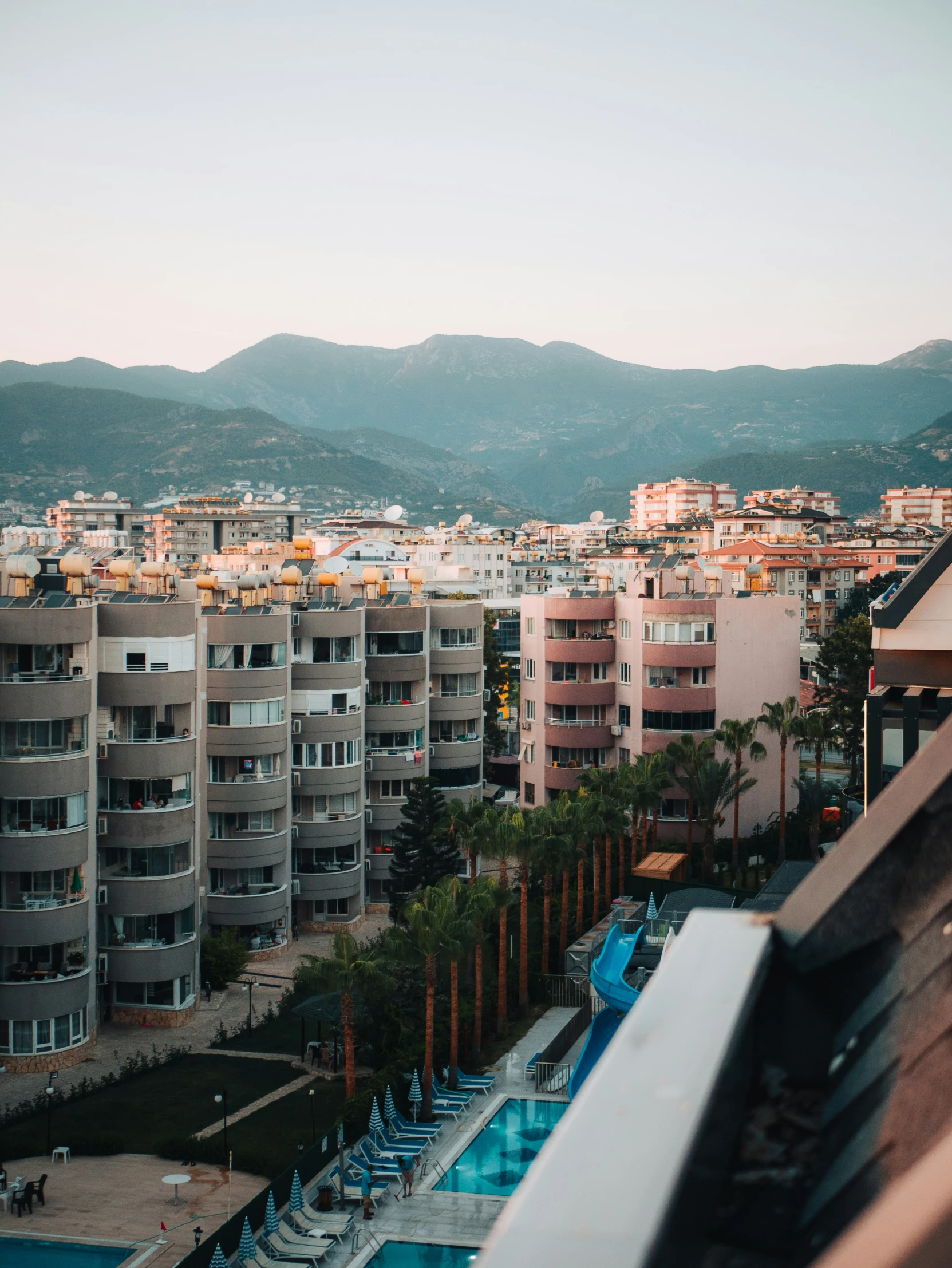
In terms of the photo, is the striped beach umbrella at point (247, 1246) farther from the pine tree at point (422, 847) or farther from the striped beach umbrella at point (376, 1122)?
the pine tree at point (422, 847)

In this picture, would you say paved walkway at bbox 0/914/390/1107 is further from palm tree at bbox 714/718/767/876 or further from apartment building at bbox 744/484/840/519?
apartment building at bbox 744/484/840/519

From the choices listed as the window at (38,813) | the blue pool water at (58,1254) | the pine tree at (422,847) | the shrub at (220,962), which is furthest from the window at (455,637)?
the blue pool water at (58,1254)

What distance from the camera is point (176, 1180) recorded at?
81.4 feet

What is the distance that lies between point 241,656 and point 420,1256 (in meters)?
22.0

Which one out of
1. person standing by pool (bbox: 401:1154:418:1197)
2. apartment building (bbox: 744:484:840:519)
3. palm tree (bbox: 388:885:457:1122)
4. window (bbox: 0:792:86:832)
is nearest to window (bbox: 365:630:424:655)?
window (bbox: 0:792:86:832)

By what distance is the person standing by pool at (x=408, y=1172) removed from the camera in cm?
2469

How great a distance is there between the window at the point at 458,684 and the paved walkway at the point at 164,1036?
1252 centimetres

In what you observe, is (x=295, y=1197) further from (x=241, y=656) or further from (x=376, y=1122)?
(x=241, y=656)

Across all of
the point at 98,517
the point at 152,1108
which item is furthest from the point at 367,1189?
the point at 98,517

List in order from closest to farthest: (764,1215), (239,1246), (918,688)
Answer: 1. (764,1215)
2. (918,688)
3. (239,1246)

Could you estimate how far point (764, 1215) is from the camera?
222 centimetres

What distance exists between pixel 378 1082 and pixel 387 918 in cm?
1774

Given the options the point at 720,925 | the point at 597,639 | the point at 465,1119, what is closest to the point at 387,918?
the point at 597,639

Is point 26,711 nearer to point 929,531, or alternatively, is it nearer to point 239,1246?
point 239,1246
